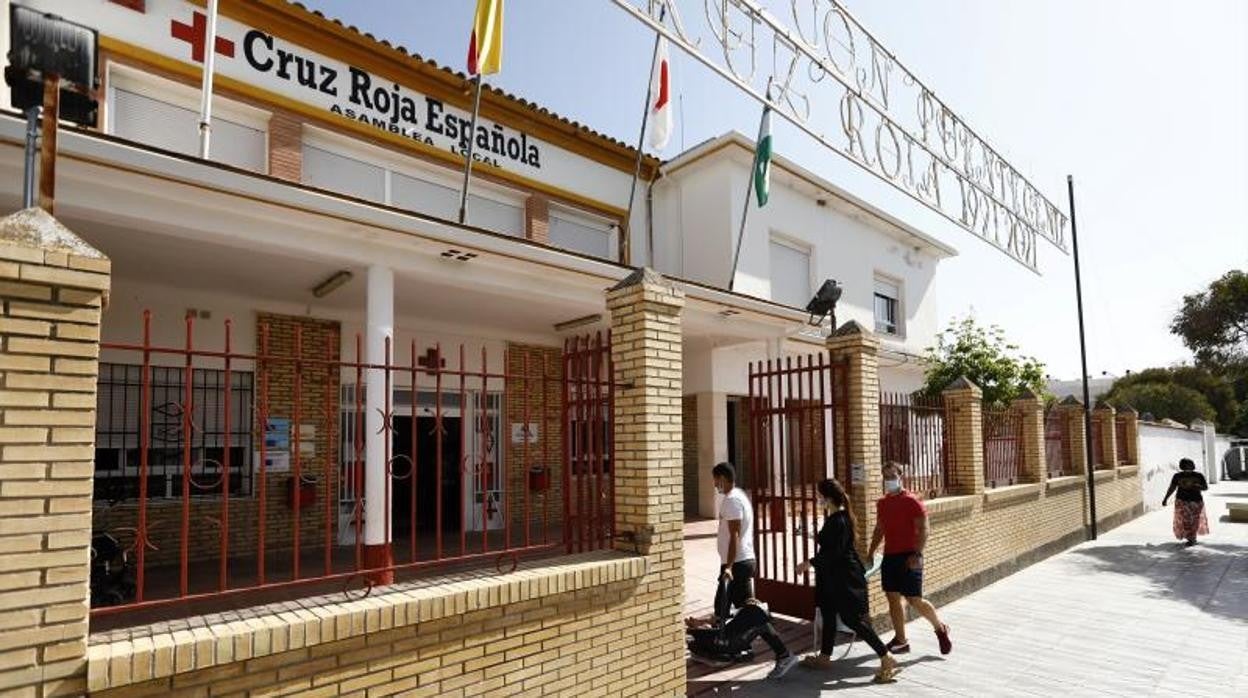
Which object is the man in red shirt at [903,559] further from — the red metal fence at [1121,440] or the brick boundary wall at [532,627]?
the red metal fence at [1121,440]

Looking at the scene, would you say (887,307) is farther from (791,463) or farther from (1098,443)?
(791,463)

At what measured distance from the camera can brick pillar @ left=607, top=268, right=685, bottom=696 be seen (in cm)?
489

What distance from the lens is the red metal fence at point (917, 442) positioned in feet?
26.2

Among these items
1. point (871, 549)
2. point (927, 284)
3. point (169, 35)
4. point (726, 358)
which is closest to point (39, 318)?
point (871, 549)

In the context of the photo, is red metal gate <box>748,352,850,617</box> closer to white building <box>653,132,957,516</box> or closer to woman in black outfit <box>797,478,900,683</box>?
woman in black outfit <box>797,478,900,683</box>

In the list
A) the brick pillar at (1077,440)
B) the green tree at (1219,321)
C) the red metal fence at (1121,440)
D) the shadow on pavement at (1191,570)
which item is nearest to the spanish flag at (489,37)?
the shadow on pavement at (1191,570)

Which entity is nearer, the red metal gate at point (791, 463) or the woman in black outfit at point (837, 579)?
the woman in black outfit at point (837, 579)

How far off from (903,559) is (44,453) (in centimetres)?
592

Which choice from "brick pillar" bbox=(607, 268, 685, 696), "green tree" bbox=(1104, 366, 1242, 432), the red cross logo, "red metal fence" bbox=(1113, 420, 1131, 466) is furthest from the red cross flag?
"green tree" bbox=(1104, 366, 1242, 432)

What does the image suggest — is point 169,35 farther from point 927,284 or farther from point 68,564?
point 927,284

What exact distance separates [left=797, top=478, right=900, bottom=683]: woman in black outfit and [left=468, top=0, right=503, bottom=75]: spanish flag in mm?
6140

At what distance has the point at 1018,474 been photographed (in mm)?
11562

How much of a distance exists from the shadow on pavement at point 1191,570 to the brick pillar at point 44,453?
9719 mm

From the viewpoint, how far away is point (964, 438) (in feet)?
30.3
